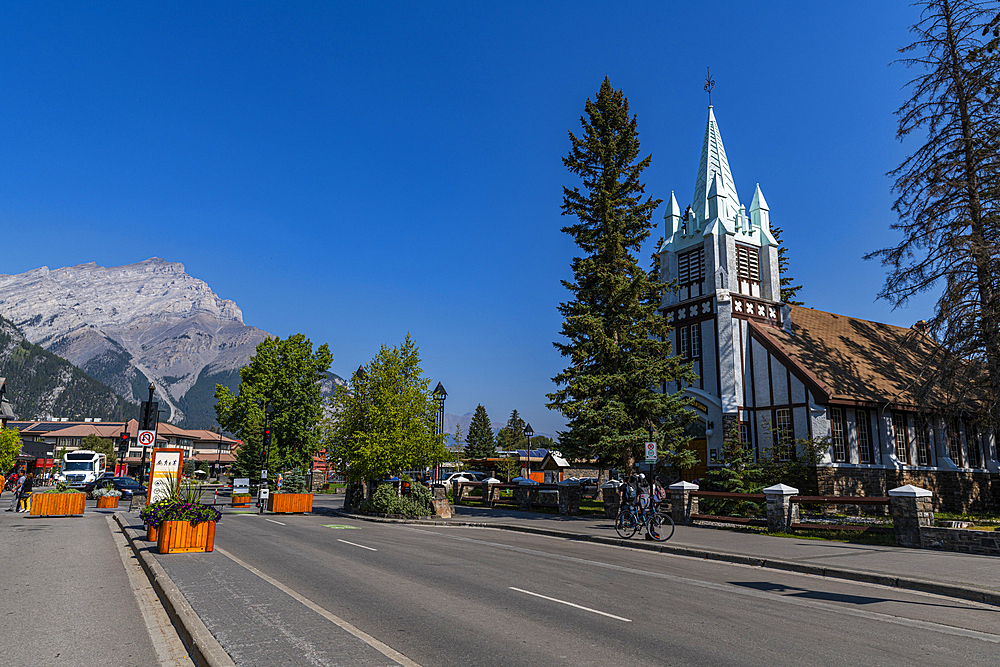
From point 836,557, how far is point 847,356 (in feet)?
72.5

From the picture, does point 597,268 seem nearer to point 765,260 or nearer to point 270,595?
point 765,260

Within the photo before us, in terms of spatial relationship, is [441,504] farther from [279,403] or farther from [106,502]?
[279,403]

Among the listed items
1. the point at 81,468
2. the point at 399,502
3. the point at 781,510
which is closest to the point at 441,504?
the point at 399,502

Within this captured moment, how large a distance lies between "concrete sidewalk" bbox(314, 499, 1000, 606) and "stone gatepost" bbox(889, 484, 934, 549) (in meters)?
0.67

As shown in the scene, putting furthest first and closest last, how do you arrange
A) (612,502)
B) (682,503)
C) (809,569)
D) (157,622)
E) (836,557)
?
(612,502) < (682,503) < (836,557) < (809,569) < (157,622)

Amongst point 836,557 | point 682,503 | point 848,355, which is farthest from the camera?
point 848,355

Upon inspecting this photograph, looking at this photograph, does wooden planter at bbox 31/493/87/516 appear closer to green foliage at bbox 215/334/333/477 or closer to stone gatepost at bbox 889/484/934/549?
green foliage at bbox 215/334/333/477

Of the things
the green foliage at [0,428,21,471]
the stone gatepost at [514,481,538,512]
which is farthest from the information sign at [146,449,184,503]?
the green foliage at [0,428,21,471]

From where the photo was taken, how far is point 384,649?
20.7ft

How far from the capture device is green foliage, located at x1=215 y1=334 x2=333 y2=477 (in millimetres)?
45938

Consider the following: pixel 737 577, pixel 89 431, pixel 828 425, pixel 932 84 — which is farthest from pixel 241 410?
pixel 89 431

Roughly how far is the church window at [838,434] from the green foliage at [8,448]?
55.7m

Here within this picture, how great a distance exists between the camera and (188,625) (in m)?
6.99

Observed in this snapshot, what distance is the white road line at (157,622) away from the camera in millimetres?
6461
